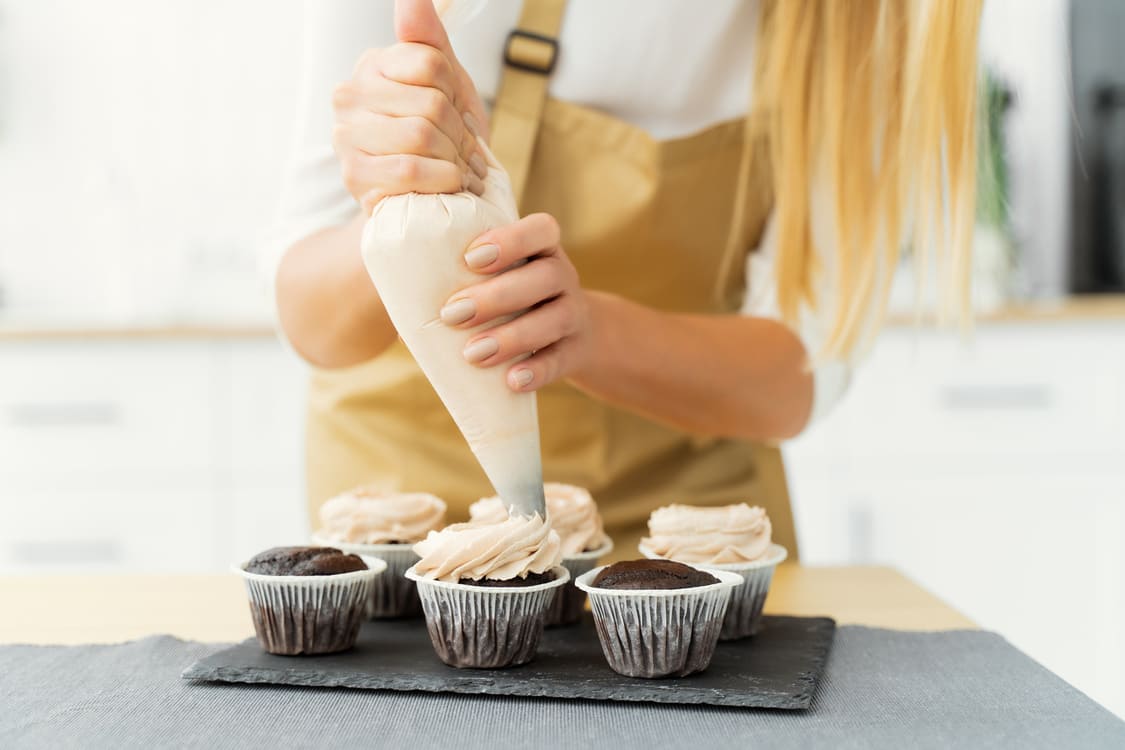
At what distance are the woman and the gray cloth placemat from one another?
34 cm

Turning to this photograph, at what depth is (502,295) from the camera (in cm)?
78

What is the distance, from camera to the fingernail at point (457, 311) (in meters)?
0.77

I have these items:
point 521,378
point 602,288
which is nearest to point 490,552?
point 521,378

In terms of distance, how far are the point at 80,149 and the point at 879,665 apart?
2.59 metres

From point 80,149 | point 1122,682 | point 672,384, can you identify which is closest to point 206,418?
point 80,149

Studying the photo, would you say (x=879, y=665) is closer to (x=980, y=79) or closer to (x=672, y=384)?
(x=672, y=384)

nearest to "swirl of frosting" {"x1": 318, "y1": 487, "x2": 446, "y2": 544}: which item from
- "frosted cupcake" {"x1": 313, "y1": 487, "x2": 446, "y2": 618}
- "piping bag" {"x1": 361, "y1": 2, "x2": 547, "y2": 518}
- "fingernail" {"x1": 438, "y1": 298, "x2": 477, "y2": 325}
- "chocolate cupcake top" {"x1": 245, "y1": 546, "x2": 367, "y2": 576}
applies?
"frosted cupcake" {"x1": 313, "y1": 487, "x2": 446, "y2": 618}

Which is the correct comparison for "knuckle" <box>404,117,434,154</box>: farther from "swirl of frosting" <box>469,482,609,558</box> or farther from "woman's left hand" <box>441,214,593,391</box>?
"swirl of frosting" <box>469,482,609,558</box>

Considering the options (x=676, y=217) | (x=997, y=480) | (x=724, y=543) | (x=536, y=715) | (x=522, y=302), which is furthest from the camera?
(x=997, y=480)

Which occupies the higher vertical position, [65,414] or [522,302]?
[522,302]

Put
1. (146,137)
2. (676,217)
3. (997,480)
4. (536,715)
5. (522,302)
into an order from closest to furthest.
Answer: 1. (536,715)
2. (522,302)
3. (676,217)
4. (997,480)
5. (146,137)

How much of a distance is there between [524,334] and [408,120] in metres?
0.17

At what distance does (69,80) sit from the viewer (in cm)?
284

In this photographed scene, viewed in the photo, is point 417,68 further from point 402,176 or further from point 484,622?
point 484,622
